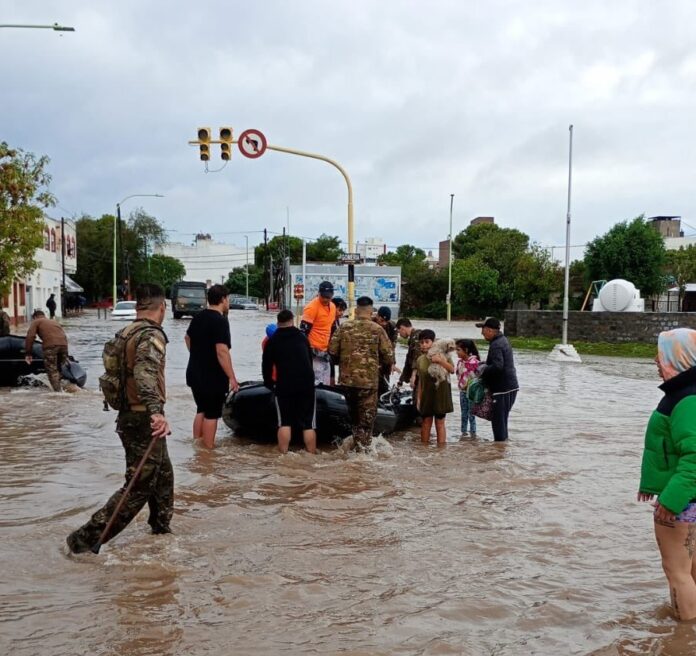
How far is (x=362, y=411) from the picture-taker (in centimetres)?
881

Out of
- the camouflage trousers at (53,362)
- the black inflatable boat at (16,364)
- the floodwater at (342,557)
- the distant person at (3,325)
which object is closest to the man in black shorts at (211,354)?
the floodwater at (342,557)

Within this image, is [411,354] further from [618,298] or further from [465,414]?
[618,298]

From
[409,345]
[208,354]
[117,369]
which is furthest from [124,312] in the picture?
[117,369]

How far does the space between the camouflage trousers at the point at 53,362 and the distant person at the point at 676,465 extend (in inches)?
463

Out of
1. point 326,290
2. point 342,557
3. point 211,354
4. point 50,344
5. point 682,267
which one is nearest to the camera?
point 342,557

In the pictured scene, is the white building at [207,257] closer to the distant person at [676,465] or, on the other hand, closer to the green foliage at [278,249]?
the green foliage at [278,249]

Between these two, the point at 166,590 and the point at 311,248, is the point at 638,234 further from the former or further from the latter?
the point at 166,590

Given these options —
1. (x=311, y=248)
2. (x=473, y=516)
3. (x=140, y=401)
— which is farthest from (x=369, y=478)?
(x=311, y=248)

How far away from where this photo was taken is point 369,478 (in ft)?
26.0

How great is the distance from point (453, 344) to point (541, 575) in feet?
15.6

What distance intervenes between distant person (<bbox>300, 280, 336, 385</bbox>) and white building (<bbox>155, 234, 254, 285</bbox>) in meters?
137

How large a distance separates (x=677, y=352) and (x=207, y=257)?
485 feet

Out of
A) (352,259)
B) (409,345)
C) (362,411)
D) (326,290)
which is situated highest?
(352,259)

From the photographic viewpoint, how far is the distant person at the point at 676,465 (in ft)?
12.5
